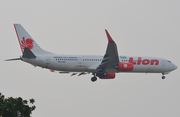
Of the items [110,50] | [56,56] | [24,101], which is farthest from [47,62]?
[24,101]

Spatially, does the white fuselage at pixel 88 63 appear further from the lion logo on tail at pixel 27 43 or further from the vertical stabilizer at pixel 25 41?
the lion logo on tail at pixel 27 43

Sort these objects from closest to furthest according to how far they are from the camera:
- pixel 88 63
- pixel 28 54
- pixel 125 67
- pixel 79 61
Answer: pixel 28 54, pixel 125 67, pixel 79 61, pixel 88 63

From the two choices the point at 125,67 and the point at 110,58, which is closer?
the point at 110,58

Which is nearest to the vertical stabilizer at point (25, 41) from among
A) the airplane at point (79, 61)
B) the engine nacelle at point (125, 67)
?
the airplane at point (79, 61)

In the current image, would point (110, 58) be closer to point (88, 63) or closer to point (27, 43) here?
point (88, 63)

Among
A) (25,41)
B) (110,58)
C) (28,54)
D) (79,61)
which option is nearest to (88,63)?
(79,61)

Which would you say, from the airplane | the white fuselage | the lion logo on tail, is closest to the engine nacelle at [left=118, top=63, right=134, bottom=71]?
the airplane

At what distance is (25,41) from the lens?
5309 centimetres

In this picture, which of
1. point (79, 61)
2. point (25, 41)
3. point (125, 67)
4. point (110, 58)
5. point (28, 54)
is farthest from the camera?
point (79, 61)

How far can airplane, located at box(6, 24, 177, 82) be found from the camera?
166ft

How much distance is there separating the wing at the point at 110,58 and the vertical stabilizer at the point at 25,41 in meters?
7.92

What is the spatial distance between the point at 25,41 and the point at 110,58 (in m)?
11.6

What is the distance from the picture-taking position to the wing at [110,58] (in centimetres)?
4903

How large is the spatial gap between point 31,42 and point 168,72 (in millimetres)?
21064
